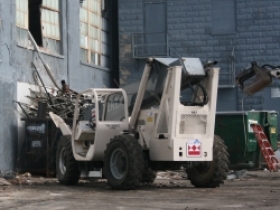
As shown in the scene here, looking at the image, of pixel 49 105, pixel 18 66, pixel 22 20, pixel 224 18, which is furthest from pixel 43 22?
pixel 224 18

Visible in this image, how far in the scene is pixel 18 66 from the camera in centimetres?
2127

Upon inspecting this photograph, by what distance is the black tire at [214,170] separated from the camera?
54.1 feet

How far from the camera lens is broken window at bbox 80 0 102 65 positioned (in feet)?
87.2

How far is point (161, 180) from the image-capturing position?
1995 cm

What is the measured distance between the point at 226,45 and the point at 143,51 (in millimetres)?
3147

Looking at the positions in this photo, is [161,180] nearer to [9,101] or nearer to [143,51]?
[9,101]

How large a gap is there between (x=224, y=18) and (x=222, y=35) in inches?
25.1

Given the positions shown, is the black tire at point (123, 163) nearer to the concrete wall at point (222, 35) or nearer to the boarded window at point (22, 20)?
the boarded window at point (22, 20)

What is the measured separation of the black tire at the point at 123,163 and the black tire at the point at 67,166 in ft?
5.48

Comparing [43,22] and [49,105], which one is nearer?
[49,105]

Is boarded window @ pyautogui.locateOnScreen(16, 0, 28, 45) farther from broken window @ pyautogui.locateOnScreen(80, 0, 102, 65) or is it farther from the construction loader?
the construction loader

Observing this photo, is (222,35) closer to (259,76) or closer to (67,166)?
(259,76)

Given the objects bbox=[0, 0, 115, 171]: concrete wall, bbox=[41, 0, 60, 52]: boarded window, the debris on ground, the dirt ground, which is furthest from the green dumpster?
bbox=[41, 0, 60, 52]: boarded window

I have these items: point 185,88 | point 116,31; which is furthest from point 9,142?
point 116,31
